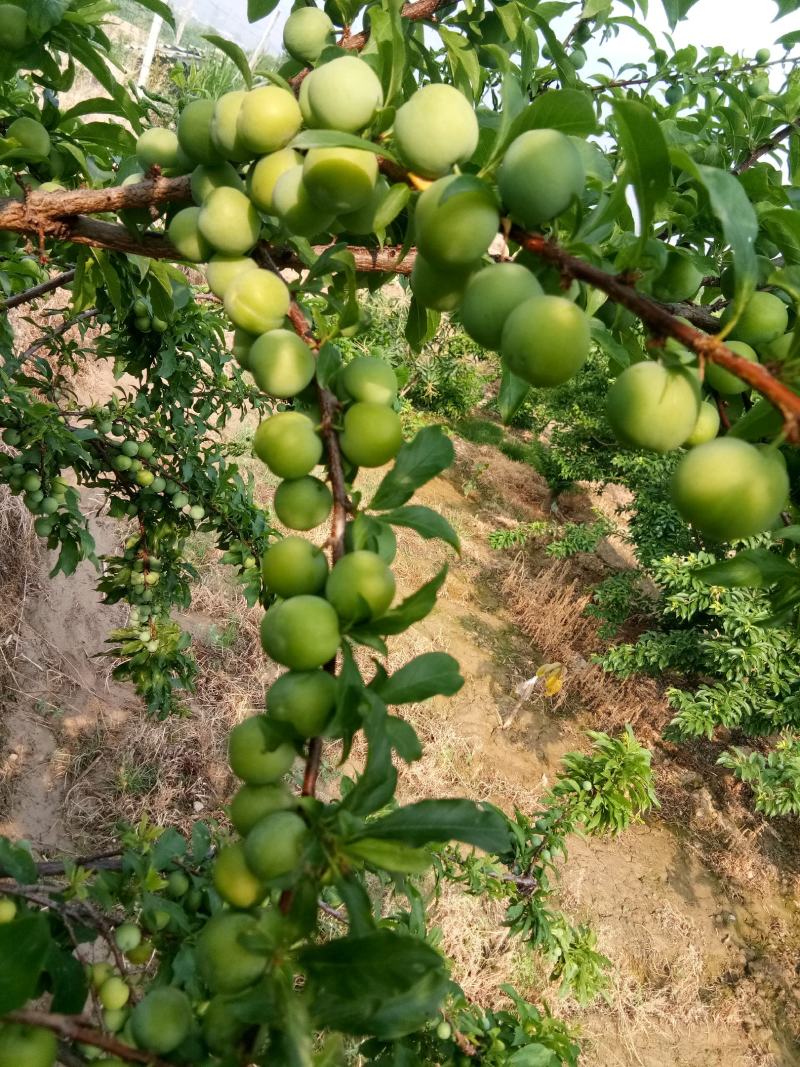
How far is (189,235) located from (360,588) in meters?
0.42

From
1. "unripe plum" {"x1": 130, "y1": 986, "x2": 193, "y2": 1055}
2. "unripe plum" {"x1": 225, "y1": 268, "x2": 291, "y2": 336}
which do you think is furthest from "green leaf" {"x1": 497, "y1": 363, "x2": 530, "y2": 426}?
"unripe plum" {"x1": 130, "y1": 986, "x2": 193, "y2": 1055}

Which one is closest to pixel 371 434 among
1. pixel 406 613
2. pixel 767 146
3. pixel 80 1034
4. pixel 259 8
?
pixel 406 613

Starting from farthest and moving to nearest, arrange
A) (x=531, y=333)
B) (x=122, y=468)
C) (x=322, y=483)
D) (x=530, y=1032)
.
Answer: (x=122, y=468), (x=530, y=1032), (x=322, y=483), (x=531, y=333)

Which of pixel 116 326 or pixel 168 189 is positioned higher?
pixel 168 189

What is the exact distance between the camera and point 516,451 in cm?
1035

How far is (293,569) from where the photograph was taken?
62cm

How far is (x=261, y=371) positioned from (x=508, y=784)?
4.44 meters

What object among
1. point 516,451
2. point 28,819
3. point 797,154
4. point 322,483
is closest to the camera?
point 322,483

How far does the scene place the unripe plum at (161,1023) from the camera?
55 centimetres

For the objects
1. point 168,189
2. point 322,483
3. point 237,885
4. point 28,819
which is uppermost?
point 168,189

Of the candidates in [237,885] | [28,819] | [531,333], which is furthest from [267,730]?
[28,819]

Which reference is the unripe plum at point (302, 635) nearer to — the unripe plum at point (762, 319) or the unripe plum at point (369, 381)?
the unripe plum at point (369, 381)

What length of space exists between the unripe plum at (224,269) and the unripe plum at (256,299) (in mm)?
16

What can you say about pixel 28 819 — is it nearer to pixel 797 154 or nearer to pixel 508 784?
pixel 508 784
